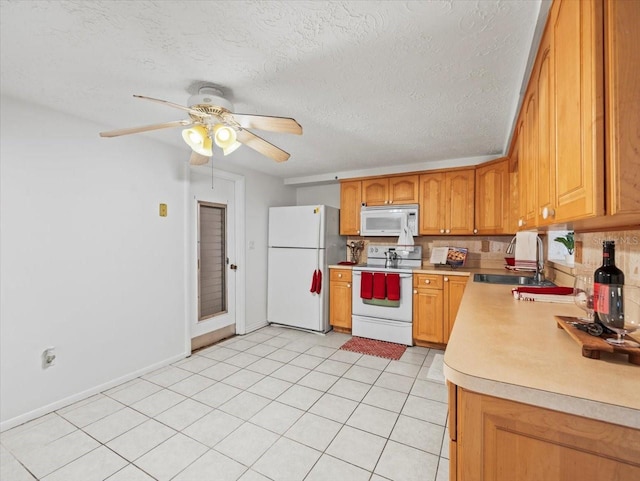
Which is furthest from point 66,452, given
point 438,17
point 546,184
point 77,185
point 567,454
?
point 438,17

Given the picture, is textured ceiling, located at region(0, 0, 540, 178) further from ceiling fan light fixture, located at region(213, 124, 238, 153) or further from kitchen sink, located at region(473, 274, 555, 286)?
kitchen sink, located at region(473, 274, 555, 286)

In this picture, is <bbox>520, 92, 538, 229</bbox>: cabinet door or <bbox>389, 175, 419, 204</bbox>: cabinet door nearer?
<bbox>520, 92, 538, 229</bbox>: cabinet door

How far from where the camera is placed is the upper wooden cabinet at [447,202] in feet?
11.5

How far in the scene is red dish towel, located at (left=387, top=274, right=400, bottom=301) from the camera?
3527 mm

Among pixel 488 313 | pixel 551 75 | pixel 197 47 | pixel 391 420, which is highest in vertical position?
pixel 197 47

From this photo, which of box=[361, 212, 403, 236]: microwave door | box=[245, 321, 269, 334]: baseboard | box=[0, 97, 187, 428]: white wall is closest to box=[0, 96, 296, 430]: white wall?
box=[0, 97, 187, 428]: white wall

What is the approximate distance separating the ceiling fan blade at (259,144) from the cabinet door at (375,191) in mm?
2064

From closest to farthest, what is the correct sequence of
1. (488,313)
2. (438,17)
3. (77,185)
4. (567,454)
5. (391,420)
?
1. (567,454)
2. (438,17)
3. (488,313)
4. (391,420)
5. (77,185)

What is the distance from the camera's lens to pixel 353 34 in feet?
4.55

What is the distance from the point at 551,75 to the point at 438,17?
51cm

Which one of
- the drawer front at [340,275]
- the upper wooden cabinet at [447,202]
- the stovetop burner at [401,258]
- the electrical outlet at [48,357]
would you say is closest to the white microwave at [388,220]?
the upper wooden cabinet at [447,202]

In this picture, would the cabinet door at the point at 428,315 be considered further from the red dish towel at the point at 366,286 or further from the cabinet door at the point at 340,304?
the cabinet door at the point at 340,304

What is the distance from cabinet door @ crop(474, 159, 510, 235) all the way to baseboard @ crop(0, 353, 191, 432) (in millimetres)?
3688

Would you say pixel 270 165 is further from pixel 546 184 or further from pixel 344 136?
pixel 546 184
